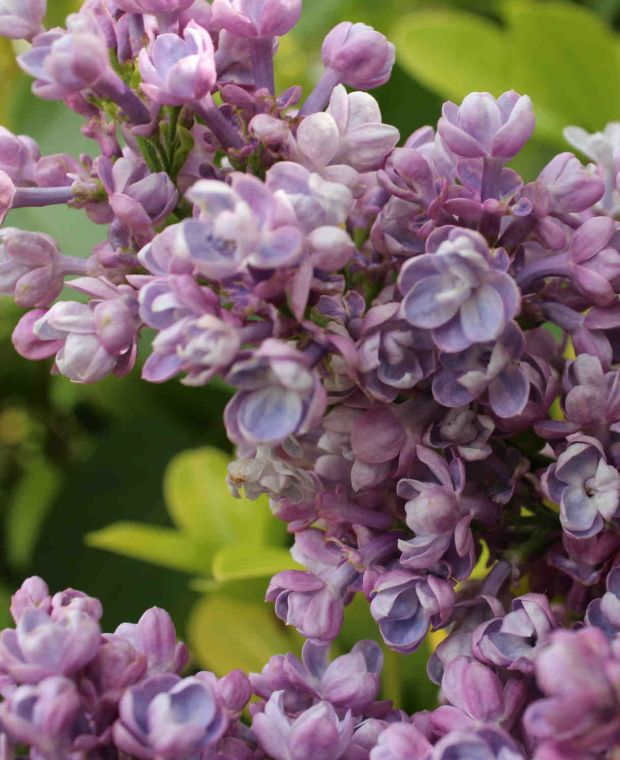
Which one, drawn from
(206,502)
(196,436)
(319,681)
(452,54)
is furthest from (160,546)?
(452,54)

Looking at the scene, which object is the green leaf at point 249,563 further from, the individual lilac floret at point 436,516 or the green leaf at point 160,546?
the individual lilac floret at point 436,516

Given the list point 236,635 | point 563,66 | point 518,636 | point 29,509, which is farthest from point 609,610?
point 29,509

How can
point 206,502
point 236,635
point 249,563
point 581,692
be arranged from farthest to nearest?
1. point 206,502
2. point 236,635
3. point 249,563
4. point 581,692

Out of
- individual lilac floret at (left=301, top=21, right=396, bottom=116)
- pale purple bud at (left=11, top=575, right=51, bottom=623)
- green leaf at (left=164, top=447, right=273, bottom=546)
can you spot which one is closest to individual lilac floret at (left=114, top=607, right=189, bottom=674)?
pale purple bud at (left=11, top=575, right=51, bottom=623)

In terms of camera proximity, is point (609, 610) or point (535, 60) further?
point (535, 60)

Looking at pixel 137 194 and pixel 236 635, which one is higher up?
pixel 137 194

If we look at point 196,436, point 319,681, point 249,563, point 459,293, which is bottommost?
point 196,436

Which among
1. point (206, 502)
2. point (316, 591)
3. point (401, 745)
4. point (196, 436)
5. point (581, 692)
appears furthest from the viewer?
point (196, 436)

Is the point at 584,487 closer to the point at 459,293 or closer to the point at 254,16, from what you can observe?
the point at 459,293
